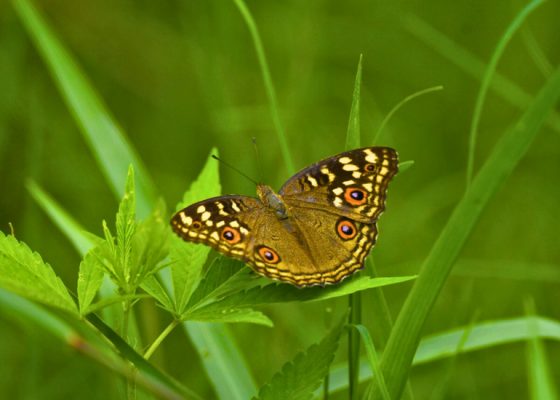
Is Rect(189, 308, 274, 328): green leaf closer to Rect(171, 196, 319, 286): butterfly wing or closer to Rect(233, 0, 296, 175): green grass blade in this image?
Rect(171, 196, 319, 286): butterfly wing

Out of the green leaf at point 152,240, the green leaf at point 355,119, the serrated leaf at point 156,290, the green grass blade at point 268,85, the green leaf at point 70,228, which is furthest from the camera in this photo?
the green leaf at point 70,228

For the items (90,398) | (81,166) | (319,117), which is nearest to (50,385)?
(90,398)

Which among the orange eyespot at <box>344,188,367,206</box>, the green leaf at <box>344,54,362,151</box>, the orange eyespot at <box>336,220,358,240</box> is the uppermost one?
the green leaf at <box>344,54,362,151</box>

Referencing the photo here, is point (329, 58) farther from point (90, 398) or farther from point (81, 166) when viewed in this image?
point (90, 398)

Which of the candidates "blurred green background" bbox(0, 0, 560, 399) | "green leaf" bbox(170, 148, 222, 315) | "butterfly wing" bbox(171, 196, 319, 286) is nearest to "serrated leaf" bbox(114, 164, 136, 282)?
"green leaf" bbox(170, 148, 222, 315)

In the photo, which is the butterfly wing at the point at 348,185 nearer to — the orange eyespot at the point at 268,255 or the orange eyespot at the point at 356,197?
the orange eyespot at the point at 356,197

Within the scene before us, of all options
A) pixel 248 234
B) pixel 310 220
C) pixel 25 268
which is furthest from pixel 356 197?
pixel 25 268

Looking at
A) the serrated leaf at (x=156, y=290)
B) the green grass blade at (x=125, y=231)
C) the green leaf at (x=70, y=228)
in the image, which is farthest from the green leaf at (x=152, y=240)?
the green leaf at (x=70, y=228)
